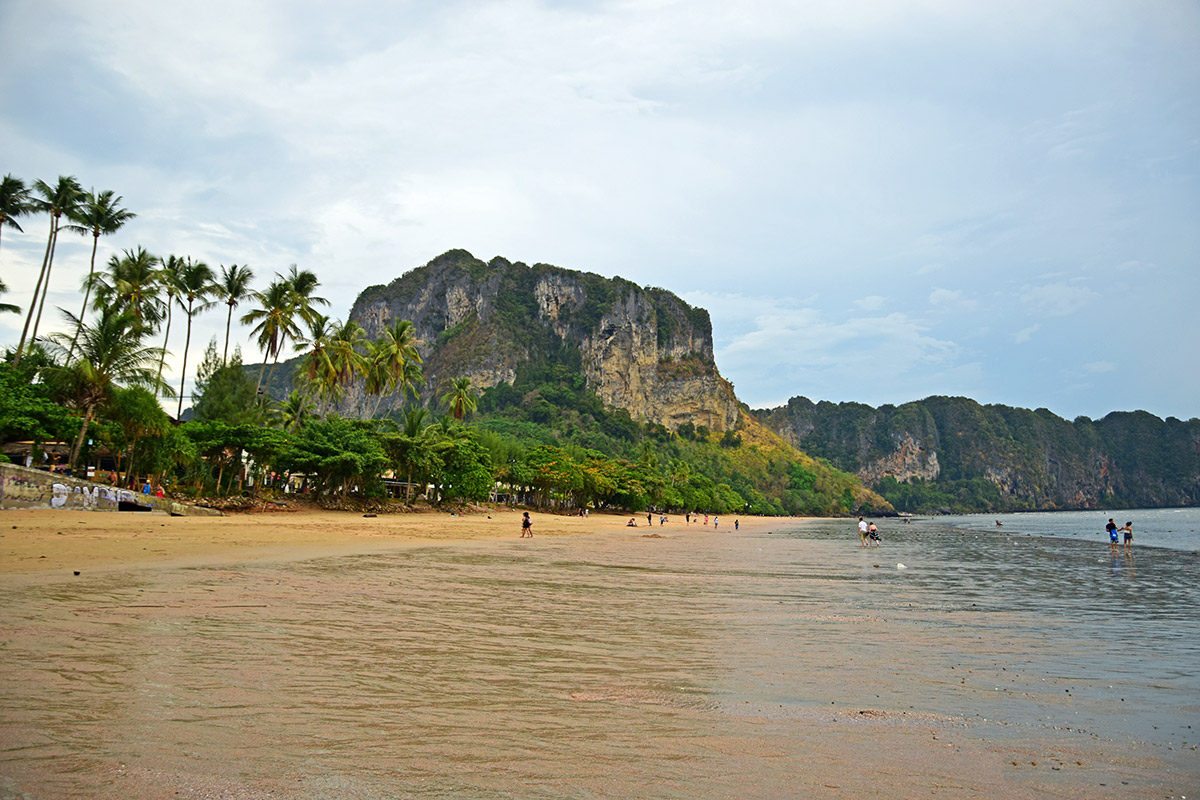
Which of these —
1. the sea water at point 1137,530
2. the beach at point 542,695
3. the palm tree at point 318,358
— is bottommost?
the sea water at point 1137,530

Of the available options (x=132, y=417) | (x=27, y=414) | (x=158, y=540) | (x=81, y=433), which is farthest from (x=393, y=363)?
(x=158, y=540)

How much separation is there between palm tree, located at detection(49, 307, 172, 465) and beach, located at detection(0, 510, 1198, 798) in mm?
23579

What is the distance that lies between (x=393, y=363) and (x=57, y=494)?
3611 centimetres

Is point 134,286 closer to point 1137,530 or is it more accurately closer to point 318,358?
point 318,358

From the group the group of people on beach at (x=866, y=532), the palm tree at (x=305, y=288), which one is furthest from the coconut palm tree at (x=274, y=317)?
the group of people on beach at (x=866, y=532)

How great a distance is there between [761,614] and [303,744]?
8123 millimetres

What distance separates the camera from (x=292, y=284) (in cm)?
5178

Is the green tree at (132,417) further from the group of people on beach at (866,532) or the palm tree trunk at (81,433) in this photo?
the group of people on beach at (866,532)

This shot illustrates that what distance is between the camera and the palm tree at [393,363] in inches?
2315

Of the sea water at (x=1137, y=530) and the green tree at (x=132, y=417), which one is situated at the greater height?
the green tree at (x=132, y=417)

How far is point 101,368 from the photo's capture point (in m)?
31.9

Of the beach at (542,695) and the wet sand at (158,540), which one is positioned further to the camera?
the wet sand at (158,540)

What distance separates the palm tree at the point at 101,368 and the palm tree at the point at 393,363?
24753mm

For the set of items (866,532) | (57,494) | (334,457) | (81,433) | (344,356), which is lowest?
(866,532)
